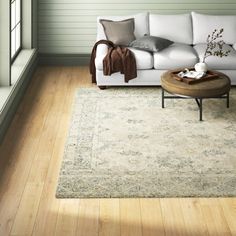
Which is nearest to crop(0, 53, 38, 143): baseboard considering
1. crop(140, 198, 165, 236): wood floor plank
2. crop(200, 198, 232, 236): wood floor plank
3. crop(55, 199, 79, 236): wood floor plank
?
crop(55, 199, 79, 236): wood floor plank

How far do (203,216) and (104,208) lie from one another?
77cm

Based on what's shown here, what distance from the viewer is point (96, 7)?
27.9 ft

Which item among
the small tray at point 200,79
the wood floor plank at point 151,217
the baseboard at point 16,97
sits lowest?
the wood floor plank at point 151,217

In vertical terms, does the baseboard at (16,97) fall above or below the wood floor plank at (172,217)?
above

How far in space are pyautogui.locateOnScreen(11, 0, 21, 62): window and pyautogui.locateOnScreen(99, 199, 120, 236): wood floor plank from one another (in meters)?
3.71

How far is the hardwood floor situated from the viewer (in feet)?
13.6

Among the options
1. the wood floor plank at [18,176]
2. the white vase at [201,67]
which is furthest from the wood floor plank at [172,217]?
the white vase at [201,67]

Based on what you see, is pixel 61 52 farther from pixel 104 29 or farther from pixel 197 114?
pixel 197 114

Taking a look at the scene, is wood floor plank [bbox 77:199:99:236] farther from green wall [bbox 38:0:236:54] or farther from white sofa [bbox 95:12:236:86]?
green wall [bbox 38:0:236:54]

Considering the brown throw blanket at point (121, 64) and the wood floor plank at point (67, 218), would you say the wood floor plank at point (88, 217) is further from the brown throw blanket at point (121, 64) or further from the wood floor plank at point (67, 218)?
the brown throw blanket at point (121, 64)

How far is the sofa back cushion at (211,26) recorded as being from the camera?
26.2 feet

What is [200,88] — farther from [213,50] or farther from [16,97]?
[16,97]

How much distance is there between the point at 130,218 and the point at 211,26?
174 inches

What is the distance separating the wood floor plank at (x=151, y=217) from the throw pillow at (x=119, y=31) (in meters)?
3.58
